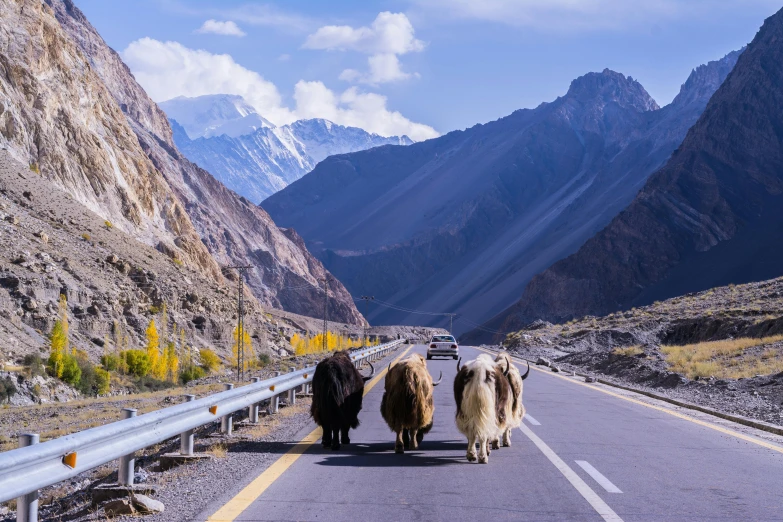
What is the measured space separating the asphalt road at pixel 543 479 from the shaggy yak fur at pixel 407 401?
0.37 m

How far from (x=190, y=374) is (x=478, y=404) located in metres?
45.8

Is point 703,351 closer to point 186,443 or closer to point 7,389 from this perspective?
point 186,443

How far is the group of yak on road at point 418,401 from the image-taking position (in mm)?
9375

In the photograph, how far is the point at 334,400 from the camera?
34.0ft

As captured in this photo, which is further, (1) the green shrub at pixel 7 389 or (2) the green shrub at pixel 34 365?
(2) the green shrub at pixel 34 365

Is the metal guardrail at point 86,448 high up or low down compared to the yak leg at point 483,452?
up

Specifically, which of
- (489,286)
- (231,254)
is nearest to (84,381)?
(231,254)

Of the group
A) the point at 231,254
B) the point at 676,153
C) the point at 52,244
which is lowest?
the point at 52,244

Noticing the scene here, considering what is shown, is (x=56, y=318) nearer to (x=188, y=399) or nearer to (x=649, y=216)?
(x=188, y=399)

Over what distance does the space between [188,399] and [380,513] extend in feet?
11.5

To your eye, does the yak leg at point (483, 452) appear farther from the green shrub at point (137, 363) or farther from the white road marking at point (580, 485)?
the green shrub at point (137, 363)

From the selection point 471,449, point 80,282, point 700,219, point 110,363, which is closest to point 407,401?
point 471,449

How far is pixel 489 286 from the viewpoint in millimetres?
183125

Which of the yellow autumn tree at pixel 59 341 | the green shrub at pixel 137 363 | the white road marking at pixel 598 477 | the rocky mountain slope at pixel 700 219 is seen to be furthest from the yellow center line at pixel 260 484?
the rocky mountain slope at pixel 700 219
